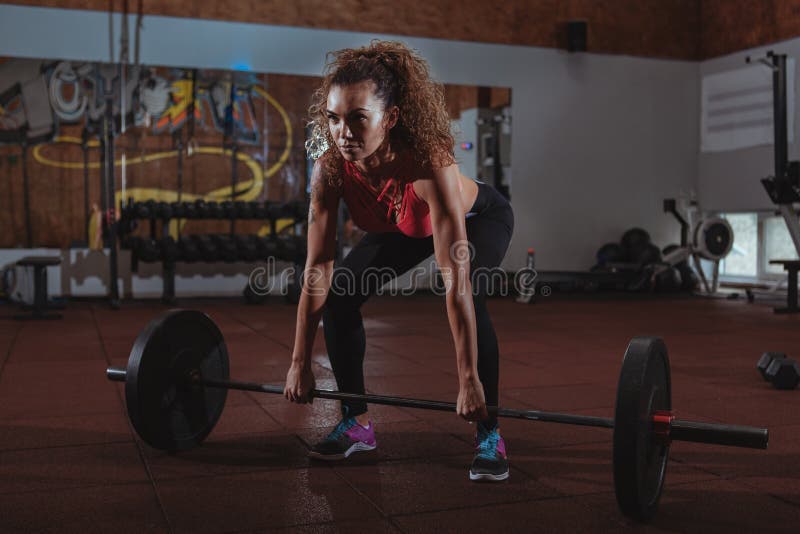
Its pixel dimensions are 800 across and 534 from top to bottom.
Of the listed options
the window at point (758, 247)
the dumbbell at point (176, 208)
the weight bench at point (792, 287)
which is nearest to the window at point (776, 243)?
the window at point (758, 247)

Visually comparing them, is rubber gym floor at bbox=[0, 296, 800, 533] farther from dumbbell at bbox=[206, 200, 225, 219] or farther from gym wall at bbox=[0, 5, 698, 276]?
gym wall at bbox=[0, 5, 698, 276]

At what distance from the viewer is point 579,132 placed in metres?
8.27

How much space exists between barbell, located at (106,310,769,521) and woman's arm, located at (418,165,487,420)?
0.08 m

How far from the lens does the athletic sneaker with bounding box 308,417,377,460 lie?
1946 mm

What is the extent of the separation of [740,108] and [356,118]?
7.56m

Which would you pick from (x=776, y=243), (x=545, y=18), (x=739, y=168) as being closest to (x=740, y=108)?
(x=739, y=168)

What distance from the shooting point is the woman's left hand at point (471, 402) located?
1581 mm

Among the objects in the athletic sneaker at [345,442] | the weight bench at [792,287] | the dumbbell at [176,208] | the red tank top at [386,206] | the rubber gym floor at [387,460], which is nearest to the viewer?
the rubber gym floor at [387,460]

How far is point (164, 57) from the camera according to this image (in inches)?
267

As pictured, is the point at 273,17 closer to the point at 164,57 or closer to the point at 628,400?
the point at 164,57

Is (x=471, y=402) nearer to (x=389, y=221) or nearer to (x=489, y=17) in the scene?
(x=389, y=221)

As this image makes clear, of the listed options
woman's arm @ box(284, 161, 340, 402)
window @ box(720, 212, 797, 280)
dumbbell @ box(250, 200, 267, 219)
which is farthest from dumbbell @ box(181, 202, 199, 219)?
window @ box(720, 212, 797, 280)

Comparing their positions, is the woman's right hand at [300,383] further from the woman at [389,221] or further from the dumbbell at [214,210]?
the dumbbell at [214,210]

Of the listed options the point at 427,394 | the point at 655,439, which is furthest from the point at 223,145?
the point at 655,439
